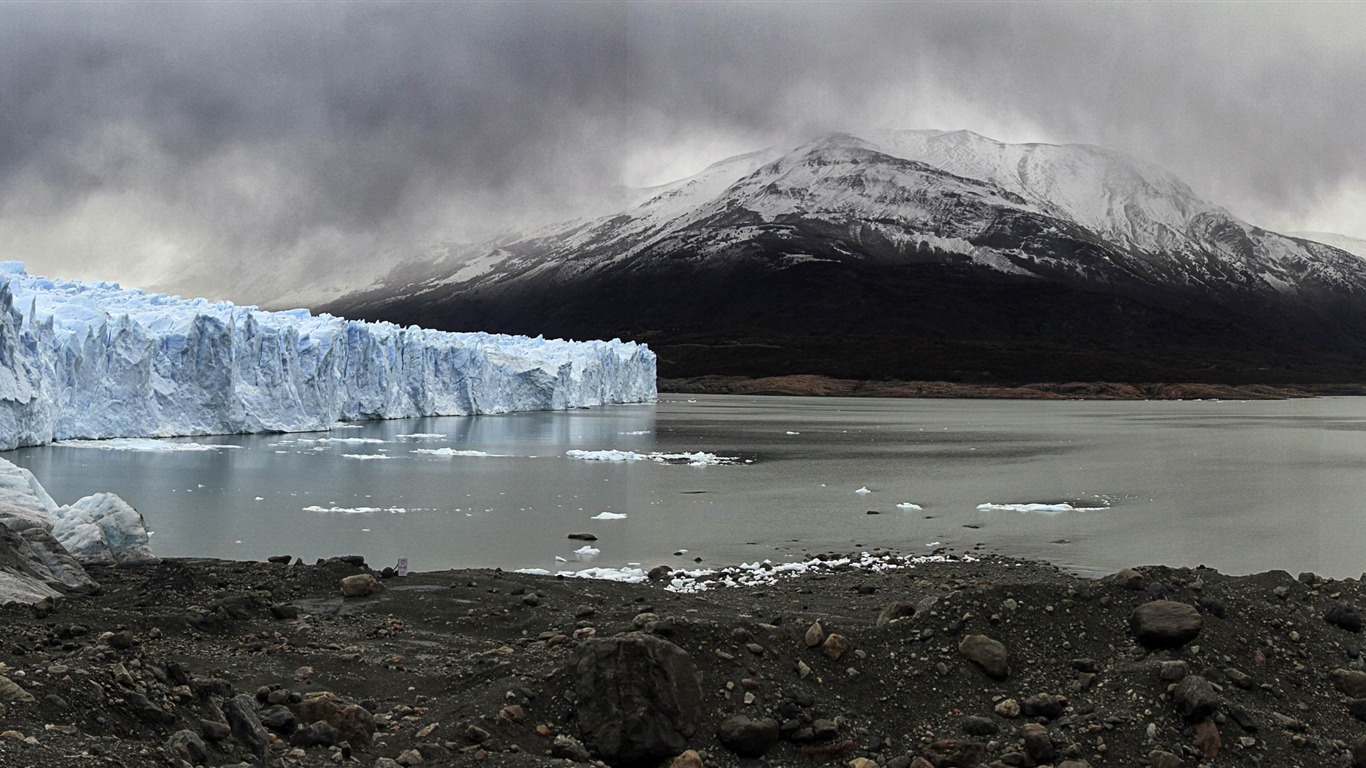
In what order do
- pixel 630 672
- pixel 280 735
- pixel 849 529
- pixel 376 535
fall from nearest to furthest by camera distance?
pixel 280 735 → pixel 630 672 → pixel 376 535 → pixel 849 529

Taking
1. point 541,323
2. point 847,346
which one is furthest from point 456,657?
point 541,323

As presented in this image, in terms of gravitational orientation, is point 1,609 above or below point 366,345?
below

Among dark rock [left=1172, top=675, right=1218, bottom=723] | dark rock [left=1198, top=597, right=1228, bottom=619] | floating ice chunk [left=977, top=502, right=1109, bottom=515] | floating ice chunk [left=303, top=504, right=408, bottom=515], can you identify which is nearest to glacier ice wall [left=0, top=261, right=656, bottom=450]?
floating ice chunk [left=303, top=504, right=408, bottom=515]

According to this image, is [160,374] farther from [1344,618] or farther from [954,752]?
[1344,618]

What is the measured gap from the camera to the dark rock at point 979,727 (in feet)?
16.2

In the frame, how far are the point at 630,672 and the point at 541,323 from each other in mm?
150721

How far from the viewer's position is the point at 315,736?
4.47 meters

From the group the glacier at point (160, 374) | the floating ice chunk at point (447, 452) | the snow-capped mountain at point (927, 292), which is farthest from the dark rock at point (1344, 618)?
the snow-capped mountain at point (927, 292)

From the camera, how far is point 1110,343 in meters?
122

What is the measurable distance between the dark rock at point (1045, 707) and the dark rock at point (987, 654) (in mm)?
312

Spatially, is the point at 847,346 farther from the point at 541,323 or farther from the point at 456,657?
the point at 456,657

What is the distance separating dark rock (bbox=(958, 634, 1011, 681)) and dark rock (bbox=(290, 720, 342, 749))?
3.25m

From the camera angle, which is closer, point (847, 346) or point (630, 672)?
point (630, 672)

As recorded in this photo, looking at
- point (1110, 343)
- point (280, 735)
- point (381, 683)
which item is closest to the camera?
point (280, 735)
